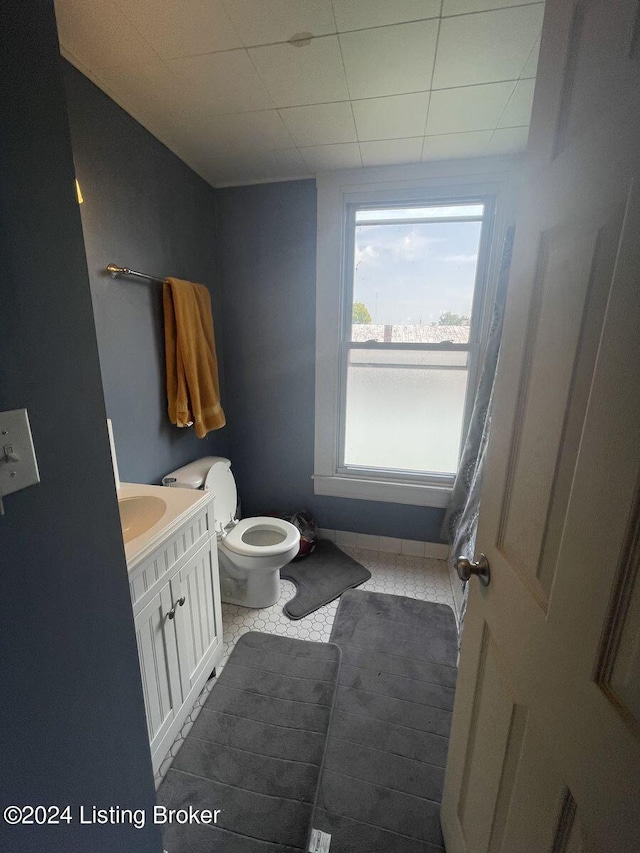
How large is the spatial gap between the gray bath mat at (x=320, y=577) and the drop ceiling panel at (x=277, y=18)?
7.87 feet

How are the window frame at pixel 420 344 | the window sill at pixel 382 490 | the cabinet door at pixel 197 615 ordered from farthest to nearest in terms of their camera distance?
the window sill at pixel 382 490, the window frame at pixel 420 344, the cabinet door at pixel 197 615

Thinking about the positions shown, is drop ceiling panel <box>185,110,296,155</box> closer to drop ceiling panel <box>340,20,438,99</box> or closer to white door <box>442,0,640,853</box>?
drop ceiling panel <box>340,20,438,99</box>

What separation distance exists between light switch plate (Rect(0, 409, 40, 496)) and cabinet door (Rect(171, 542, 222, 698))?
78 centimetres

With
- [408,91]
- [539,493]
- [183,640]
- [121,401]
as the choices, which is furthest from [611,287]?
[121,401]

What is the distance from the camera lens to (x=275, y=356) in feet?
7.38

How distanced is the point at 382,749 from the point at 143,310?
206 centimetres

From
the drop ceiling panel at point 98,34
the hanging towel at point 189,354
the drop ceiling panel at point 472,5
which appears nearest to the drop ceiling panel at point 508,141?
the drop ceiling panel at point 472,5

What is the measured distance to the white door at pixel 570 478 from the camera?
39 centimetres

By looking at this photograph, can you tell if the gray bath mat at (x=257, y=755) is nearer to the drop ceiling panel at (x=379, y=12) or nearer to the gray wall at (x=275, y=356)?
the gray wall at (x=275, y=356)

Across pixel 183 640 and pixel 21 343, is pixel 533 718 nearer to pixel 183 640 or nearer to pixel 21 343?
pixel 21 343

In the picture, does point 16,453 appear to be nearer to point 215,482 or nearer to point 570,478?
point 570,478

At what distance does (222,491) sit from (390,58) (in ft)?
6.56

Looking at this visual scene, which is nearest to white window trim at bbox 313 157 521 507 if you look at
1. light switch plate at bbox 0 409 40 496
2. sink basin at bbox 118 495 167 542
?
sink basin at bbox 118 495 167 542

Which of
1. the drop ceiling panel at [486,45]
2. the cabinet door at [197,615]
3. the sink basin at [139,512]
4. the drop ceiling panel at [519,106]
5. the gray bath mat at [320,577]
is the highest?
the drop ceiling panel at [486,45]
